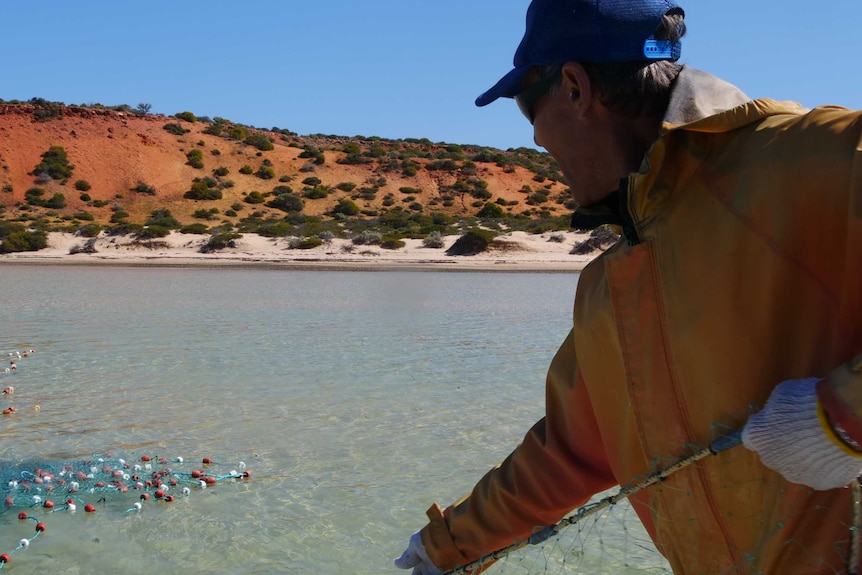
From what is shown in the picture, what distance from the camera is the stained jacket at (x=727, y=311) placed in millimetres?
1145

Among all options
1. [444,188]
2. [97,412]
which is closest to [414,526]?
[97,412]

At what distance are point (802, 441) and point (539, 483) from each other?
2.80 ft

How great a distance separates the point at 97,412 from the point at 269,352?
2819 mm

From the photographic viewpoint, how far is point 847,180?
1.09m

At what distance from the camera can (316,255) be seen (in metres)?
28.9

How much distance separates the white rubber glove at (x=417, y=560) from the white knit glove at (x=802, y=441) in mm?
1087

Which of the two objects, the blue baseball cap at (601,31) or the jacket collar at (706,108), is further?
the blue baseball cap at (601,31)

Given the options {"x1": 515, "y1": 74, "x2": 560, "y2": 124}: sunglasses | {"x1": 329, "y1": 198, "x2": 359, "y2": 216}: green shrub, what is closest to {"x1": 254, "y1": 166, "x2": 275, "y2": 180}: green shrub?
{"x1": 329, "y1": 198, "x2": 359, "y2": 216}: green shrub

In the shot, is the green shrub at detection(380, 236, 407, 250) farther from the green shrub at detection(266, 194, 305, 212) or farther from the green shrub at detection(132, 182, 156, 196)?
the green shrub at detection(132, 182, 156, 196)

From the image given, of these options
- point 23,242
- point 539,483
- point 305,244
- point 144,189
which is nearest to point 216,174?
point 144,189

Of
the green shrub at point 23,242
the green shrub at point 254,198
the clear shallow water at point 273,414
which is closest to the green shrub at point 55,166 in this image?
the green shrub at point 254,198

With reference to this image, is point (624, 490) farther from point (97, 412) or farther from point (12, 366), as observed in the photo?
point (12, 366)

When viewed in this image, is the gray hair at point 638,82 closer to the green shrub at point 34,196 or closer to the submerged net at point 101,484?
the submerged net at point 101,484

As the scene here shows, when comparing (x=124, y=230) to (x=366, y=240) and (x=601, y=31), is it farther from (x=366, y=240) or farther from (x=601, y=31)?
(x=601, y=31)
